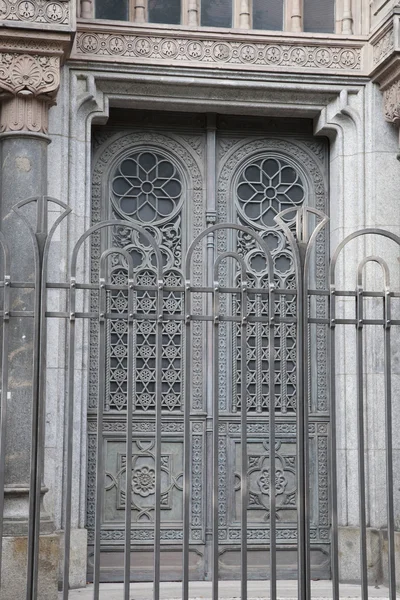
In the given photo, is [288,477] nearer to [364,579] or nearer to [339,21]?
[364,579]

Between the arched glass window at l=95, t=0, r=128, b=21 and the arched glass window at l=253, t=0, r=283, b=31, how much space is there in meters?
1.20

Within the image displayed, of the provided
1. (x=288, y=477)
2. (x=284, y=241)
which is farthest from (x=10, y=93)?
(x=288, y=477)

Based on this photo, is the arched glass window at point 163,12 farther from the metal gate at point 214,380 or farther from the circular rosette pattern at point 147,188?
the metal gate at point 214,380

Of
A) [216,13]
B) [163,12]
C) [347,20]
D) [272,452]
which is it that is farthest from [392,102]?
[272,452]

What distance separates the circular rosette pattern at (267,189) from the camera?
9.55 m

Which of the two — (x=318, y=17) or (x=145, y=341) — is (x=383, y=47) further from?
(x=145, y=341)

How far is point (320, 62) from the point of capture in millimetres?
9336

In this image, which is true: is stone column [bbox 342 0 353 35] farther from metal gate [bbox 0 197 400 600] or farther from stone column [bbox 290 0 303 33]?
metal gate [bbox 0 197 400 600]

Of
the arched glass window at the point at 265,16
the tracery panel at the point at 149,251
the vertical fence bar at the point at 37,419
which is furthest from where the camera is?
the arched glass window at the point at 265,16

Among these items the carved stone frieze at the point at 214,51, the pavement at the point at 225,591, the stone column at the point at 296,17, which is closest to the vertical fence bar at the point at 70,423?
the pavement at the point at 225,591

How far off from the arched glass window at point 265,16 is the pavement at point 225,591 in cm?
498

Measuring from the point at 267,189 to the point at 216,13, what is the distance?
166cm

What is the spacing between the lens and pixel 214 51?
9.20 m

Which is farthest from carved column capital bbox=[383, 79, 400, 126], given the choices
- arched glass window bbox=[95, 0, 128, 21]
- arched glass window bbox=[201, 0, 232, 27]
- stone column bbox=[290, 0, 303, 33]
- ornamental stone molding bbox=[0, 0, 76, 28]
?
ornamental stone molding bbox=[0, 0, 76, 28]
